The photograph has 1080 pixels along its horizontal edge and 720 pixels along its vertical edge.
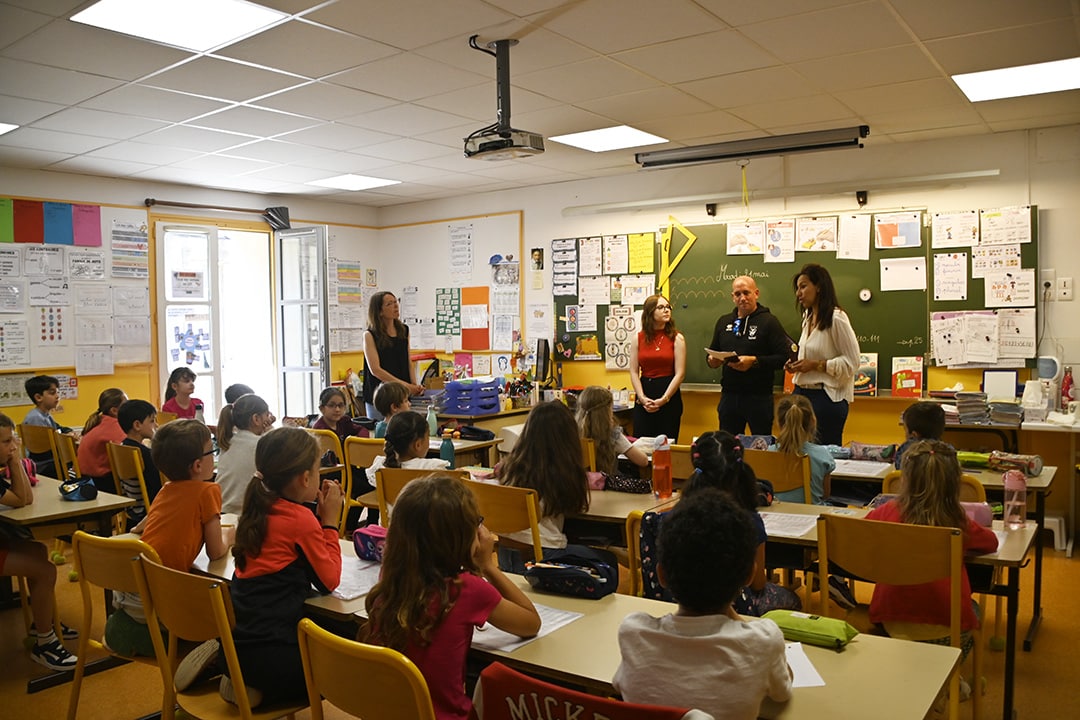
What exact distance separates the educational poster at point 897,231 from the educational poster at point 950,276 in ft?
0.65

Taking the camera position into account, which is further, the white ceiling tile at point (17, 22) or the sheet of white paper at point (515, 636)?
the white ceiling tile at point (17, 22)

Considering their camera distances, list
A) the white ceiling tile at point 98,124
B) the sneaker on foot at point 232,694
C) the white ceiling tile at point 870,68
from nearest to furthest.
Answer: the sneaker on foot at point 232,694 < the white ceiling tile at point 870,68 < the white ceiling tile at point 98,124

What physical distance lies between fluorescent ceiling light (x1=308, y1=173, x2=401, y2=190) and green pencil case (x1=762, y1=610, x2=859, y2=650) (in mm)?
5959

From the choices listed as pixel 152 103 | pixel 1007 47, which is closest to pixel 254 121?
pixel 152 103

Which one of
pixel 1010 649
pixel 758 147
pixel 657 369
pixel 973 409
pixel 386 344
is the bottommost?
pixel 1010 649

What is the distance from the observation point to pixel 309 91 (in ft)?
14.9

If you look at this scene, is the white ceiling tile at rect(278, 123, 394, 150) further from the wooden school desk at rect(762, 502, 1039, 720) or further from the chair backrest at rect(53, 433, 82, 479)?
the wooden school desk at rect(762, 502, 1039, 720)

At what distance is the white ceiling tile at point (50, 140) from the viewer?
5.38 m

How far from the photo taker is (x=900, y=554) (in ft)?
7.93

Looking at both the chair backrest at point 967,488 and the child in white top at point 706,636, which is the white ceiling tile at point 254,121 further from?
the child in white top at point 706,636

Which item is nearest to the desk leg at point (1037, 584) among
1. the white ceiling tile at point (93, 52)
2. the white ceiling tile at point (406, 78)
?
the white ceiling tile at point (406, 78)

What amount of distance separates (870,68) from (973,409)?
2.17m

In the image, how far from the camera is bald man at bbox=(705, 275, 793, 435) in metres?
5.59

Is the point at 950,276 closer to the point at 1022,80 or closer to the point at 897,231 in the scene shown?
the point at 897,231
